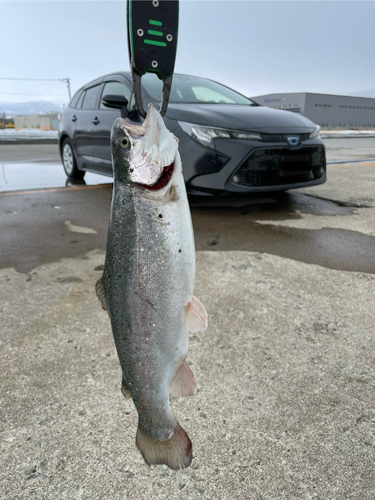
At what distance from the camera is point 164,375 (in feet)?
3.45

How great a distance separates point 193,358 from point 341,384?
2.24 ft

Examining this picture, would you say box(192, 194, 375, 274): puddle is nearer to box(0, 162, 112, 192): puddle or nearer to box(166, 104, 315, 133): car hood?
box(166, 104, 315, 133): car hood

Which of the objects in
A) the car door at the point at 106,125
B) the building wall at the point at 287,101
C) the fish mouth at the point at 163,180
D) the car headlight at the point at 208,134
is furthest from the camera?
the building wall at the point at 287,101

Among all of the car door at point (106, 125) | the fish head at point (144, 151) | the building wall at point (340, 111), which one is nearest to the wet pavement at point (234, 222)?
the car door at point (106, 125)

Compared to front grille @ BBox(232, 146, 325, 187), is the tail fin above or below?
below

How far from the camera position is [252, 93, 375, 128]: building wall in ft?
146

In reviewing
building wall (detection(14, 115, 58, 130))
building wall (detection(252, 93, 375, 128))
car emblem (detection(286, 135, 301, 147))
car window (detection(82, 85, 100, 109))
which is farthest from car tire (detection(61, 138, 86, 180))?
building wall (detection(14, 115, 58, 130))

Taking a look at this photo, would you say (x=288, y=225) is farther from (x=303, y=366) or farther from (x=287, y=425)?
(x=287, y=425)

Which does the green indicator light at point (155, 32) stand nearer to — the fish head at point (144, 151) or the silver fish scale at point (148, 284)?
the fish head at point (144, 151)

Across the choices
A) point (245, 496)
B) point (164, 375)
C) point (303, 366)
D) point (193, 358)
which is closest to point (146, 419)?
point (164, 375)

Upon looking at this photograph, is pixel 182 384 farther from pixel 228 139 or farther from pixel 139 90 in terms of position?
pixel 228 139

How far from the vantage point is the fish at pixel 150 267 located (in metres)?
0.91

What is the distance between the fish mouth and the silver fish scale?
0.08ft

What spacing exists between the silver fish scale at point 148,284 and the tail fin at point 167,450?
0.11 m
